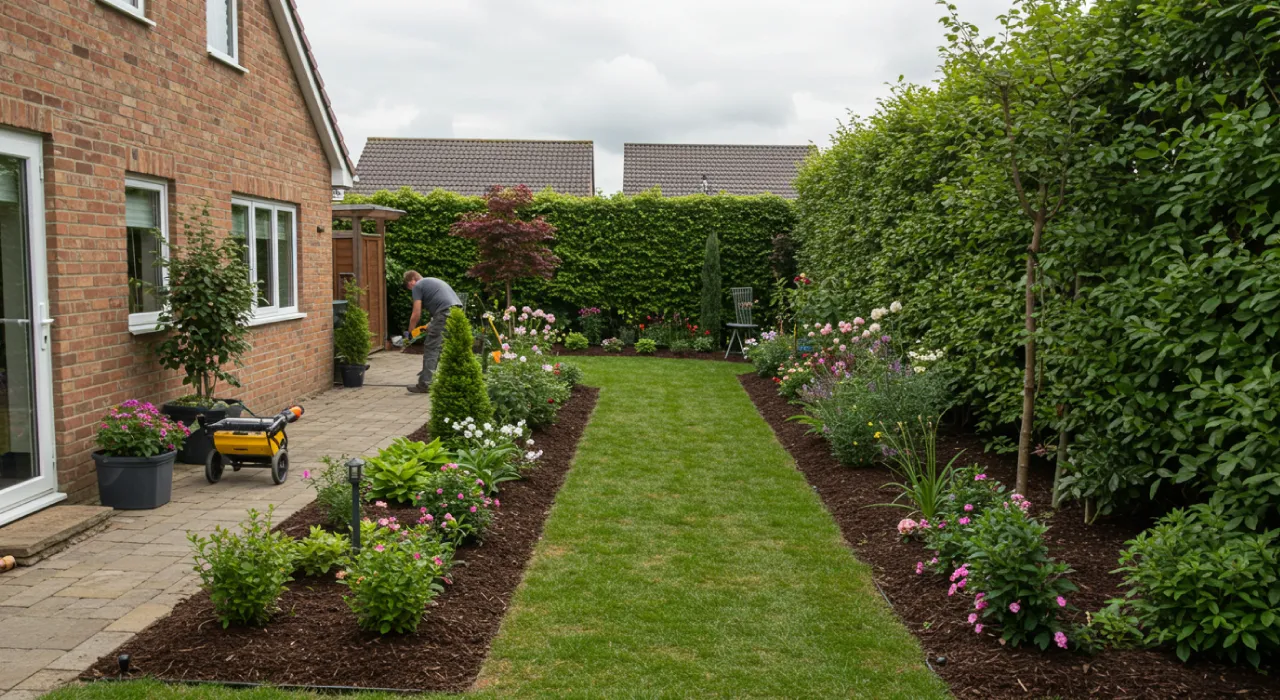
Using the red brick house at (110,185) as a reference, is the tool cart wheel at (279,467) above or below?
below

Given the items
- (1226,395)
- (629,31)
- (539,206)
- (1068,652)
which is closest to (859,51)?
(629,31)

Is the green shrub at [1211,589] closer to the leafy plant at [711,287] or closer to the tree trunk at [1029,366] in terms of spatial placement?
the tree trunk at [1029,366]

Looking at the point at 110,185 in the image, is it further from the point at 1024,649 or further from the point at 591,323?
the point at 591,323

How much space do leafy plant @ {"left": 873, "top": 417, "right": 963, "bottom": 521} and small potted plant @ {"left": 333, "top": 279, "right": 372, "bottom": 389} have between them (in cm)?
807

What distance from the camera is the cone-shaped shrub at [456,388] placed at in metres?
7.65

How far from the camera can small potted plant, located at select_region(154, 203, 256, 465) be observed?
7.70 m

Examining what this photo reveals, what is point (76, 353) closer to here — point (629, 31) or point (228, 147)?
point (228, 147)

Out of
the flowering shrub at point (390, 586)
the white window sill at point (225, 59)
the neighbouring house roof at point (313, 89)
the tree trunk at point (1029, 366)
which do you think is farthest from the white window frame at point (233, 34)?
the tree trunk at point (1029, 366)

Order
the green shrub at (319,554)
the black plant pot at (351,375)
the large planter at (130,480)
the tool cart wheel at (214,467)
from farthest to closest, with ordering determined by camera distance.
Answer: the black plant pot at (351,375) → the tool cart wheel at (214,467) → the large planter at (130,480) → the green shrub at (319,554)

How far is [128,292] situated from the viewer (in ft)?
24.6

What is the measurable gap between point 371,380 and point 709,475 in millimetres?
7438

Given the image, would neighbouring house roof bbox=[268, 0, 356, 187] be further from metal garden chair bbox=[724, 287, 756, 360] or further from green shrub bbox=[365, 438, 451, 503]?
metal garden chair bbox=[724, 287, 756, 360]

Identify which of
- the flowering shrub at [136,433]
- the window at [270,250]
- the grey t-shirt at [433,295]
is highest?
the window at [270,250]

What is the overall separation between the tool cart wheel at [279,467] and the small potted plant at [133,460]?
81 cm
